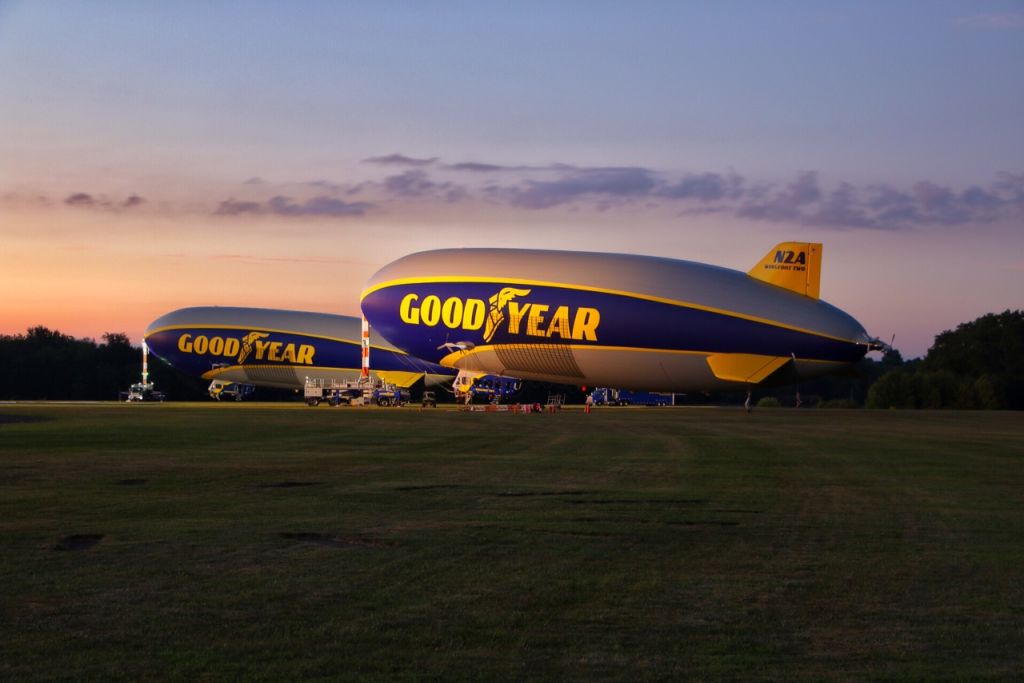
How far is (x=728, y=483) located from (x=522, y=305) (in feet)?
188

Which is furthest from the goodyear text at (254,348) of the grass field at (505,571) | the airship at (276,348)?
the grass field at (505,571)

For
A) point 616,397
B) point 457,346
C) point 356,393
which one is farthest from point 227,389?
point 457,346

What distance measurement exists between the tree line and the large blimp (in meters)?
3.83

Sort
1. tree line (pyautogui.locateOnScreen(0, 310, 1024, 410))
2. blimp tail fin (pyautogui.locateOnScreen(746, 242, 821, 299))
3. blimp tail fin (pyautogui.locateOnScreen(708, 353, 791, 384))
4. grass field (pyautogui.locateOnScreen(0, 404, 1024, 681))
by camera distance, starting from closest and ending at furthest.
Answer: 1. grass field (pyautogui.locateOnScreen(0, 404, 1024, 681))
2. blimp tail fin (pyautogui.locateOnScreen(708, 353, 791, 384))
3. blimp tail fin (pyautogui.locateOnScreen(746, 242, 821, 299))
4. tree line (pyautogui.locateOnScreen(0, 310, 1024, 410))

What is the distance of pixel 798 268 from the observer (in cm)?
7931

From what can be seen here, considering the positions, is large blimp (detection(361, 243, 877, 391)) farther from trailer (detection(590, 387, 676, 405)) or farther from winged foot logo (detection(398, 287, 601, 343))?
trailer (detection(590, 387, 676, 405))

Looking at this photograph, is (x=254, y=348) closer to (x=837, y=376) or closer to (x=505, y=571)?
(x=837, y=376)

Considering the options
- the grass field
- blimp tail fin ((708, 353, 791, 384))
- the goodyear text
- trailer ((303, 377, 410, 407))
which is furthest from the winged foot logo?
the grass field

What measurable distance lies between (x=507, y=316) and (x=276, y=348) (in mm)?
40909

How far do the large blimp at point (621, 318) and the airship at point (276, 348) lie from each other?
88.5 feet

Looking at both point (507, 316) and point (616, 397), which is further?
point (616, 397)

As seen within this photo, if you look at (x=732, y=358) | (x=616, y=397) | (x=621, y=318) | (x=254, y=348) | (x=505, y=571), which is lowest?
(x=505, y=571)

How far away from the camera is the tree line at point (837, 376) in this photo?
107 m

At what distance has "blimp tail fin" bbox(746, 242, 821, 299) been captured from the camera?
79.1 metres
